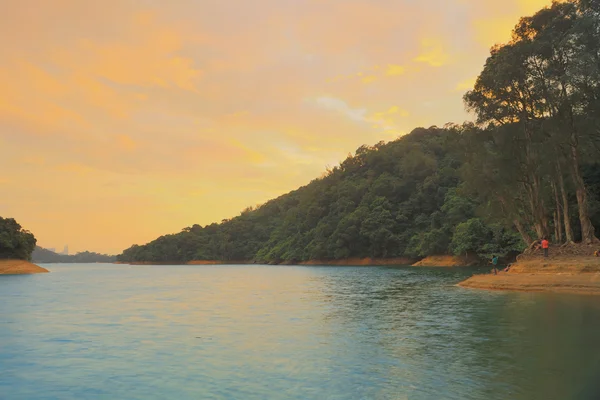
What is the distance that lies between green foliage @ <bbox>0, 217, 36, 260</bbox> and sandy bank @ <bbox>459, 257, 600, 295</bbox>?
288 ft

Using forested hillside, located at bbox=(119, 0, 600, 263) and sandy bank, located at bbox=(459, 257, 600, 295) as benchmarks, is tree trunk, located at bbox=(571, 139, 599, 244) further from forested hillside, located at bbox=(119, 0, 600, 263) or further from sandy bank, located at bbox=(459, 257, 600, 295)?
sandy bank, located at bbox=(459, 257, 600, 295)

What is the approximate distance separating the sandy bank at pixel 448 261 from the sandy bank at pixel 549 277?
172 ft

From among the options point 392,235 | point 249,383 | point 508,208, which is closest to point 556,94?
point 508,208

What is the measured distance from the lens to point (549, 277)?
36.6 m

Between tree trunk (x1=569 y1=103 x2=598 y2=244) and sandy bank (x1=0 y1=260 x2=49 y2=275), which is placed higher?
tree trunk (x1=569 y1=103 x2=598 y2=244)

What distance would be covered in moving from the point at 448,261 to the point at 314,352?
8986 cm

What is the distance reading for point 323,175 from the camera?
19338 cm

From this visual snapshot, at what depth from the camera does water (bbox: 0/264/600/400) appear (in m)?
11.7

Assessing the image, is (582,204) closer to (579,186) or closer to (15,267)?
(579,186)

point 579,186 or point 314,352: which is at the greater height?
point 579,186

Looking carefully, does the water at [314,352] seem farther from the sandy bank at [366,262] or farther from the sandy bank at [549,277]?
the sandy bank at [366,262]

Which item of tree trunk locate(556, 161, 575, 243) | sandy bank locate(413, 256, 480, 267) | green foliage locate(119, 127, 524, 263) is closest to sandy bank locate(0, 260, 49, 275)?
green foliage locate(119, 127, 524, 263)

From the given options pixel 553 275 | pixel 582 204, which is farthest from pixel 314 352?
pixel 582 204

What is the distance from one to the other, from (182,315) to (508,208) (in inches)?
1499
